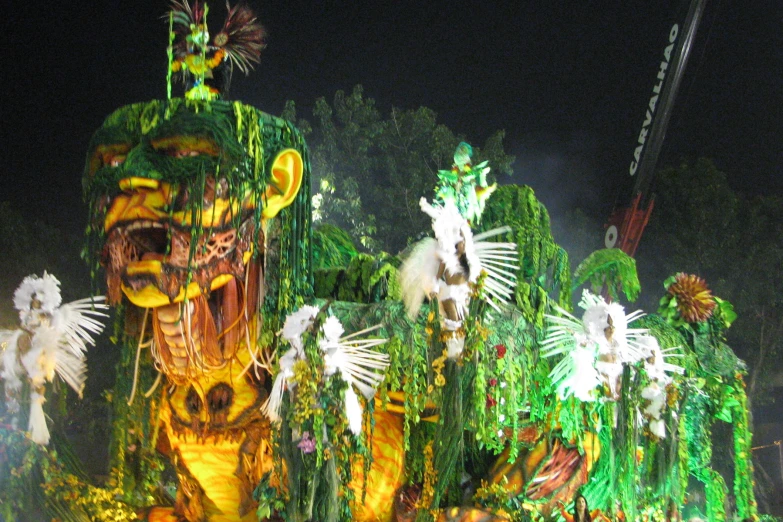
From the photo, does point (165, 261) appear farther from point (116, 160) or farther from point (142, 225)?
point (116, 160)

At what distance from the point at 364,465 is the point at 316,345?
56 centimetres

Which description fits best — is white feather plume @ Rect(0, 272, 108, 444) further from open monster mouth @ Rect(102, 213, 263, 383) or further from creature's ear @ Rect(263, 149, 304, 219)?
creature's ear @ Rect(263, 149, 304, 219)

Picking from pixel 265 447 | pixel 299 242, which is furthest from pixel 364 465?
pixel 299 242

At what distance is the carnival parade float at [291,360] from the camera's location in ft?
9.32

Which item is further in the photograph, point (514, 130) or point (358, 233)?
point (514, 130)

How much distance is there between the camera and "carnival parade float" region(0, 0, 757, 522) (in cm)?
284

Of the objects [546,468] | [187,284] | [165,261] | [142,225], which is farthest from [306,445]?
[546,468]

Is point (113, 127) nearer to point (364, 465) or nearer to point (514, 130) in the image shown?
point (364, 465)

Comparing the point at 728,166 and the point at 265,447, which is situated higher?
the point at 728,166

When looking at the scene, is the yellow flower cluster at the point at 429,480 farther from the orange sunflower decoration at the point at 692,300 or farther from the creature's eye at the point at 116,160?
the orange sunflower decoration at the point at 692,300

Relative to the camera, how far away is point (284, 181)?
3092mm

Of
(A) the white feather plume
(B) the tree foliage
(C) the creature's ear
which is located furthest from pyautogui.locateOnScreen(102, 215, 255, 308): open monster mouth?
(B) the tree foliage

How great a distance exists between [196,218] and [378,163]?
21.6ft

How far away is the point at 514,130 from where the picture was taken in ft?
31.2
